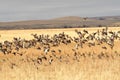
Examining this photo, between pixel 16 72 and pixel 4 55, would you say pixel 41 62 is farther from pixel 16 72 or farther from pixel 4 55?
pixel 4 55

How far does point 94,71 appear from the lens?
14.1 meters

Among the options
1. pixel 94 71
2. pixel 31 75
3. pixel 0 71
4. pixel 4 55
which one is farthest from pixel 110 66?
pixel 4 55

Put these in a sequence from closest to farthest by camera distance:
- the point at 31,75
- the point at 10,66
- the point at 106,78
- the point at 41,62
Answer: the point at 106,78 → the point at 31,75 → the point at 10,66 → the point at 41,62

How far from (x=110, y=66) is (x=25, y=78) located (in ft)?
13.1

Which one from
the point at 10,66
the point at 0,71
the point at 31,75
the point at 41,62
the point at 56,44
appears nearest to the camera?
the point at 31,75

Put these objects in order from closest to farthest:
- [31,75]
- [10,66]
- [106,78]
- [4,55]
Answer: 1. [106,78]
2. [31,75]
3. [10,66]
4. [4,55]

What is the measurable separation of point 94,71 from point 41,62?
4023 mm

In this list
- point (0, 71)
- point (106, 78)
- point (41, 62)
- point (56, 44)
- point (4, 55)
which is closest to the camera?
point (106, 78)

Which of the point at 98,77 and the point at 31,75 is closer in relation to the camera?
the point at 98,77

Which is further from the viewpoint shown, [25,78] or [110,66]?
[110,66]

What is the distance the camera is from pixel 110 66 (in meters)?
15.1

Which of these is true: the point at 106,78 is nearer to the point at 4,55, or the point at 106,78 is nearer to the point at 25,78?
the point at 25,78

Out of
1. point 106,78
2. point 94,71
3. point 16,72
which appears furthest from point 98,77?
point 16,72

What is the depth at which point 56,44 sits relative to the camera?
27.7 metres
